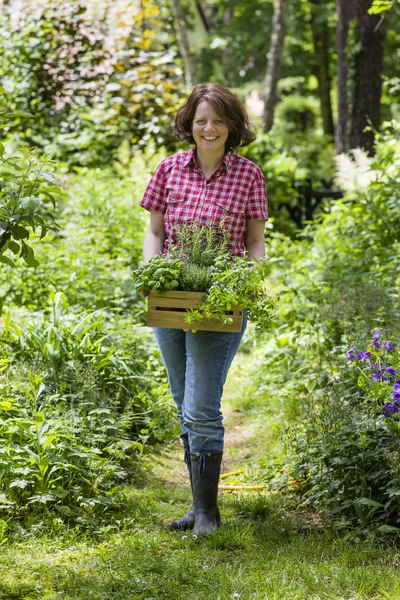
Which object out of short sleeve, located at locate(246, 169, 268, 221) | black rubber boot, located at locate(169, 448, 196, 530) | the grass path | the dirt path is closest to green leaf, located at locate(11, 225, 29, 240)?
short sleeve, located at locate(246, 169, 268, 221)

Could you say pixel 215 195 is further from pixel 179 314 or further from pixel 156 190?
pixel 179 314

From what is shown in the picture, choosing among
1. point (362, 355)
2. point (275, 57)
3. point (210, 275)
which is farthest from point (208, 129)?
point (275, 57)

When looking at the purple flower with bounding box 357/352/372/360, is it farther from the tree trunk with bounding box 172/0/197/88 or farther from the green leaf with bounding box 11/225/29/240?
the tree trunk with bounding box 172/0/197/88

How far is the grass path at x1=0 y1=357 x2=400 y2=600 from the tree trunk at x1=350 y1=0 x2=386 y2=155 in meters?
7.38

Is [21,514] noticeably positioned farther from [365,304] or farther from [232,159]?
[365,304]

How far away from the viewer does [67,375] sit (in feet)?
15.3

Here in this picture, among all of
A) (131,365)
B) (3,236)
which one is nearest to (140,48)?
(131,365)

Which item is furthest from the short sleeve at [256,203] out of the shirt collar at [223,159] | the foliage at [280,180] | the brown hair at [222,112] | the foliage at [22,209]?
the foliage at [280,180]

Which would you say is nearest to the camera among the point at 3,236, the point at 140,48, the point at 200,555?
the point at 3,236

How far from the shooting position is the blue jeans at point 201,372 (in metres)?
3.53

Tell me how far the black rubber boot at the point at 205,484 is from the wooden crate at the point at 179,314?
0.62 metres

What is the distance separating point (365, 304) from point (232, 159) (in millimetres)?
1778

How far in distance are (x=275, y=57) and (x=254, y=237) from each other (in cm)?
968

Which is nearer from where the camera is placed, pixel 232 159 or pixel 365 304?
pixel 232 159
